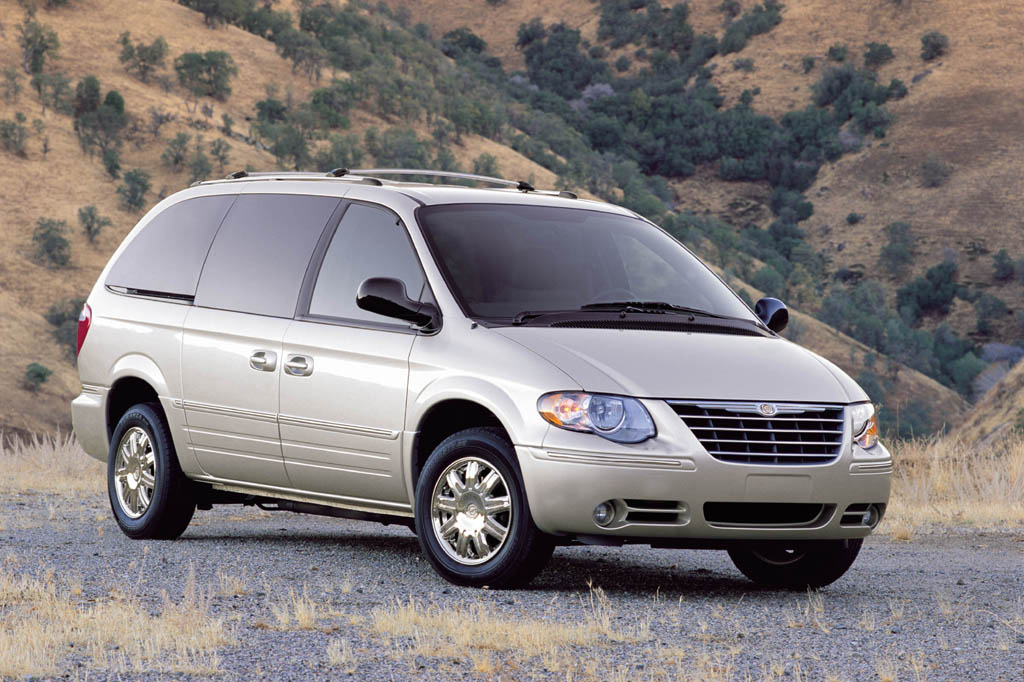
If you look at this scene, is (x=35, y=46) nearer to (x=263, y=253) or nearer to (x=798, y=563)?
(x=263, y=253)

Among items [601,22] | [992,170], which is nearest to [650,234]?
[992,170]

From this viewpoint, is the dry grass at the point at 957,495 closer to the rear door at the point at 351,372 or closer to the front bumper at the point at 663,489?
the front bumper at the point at 663,489

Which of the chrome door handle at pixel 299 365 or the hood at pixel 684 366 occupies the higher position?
the hood at pixel 684 366

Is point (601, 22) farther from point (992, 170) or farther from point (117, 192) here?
point (117, 192)

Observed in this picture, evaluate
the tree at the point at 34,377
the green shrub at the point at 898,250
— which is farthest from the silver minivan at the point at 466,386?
the green shrub at the point at 898,250

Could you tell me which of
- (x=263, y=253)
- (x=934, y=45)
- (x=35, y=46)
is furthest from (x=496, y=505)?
(x=934, y=45)

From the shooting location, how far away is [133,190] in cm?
4922

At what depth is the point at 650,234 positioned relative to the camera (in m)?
8.56

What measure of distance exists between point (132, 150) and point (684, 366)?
48.3 m

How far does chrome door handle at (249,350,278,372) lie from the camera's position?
26.3ft

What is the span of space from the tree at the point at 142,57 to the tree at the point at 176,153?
6.08 metres

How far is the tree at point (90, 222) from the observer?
4666 cm

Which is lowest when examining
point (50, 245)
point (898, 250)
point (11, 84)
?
point (898, 250)

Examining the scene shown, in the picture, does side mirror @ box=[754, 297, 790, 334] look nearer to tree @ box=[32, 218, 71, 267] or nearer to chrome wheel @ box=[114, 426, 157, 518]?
chrome wheel @ box=[114, 426, 157, 518]
